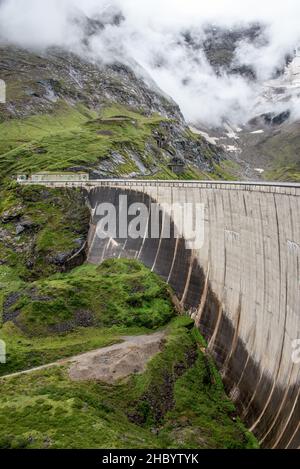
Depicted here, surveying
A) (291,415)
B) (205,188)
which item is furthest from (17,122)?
(291,415)

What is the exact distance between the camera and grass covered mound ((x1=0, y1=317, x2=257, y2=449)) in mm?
28078

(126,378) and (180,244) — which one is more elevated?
(180,244)

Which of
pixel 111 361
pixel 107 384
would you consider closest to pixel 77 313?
pixel 111 361

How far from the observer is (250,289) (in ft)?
121

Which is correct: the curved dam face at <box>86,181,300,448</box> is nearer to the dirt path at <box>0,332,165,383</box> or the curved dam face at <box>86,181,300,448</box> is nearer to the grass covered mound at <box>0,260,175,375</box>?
the grass covered mound at <box>0,260,175,375</box>

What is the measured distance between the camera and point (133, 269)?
176 feet

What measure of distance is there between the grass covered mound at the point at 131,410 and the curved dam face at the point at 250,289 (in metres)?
1.92

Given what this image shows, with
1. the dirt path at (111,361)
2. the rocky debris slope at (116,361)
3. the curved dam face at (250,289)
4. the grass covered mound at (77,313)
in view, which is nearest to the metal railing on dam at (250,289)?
the curved dam face at (250,289)

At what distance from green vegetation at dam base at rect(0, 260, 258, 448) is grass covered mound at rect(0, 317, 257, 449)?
7cm

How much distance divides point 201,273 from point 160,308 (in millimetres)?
5075

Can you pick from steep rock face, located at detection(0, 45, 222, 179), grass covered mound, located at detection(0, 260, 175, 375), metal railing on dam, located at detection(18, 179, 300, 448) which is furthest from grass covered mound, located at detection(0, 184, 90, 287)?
steep rock face, located at detection(0, 45, 222, 179)

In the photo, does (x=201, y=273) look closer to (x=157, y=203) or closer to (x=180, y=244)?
(x=180, y=244)

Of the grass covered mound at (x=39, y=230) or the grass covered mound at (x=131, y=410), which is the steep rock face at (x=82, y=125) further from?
the grass covered mound at (x=131, y=410)

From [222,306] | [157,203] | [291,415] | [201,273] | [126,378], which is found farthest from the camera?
[157,203]
